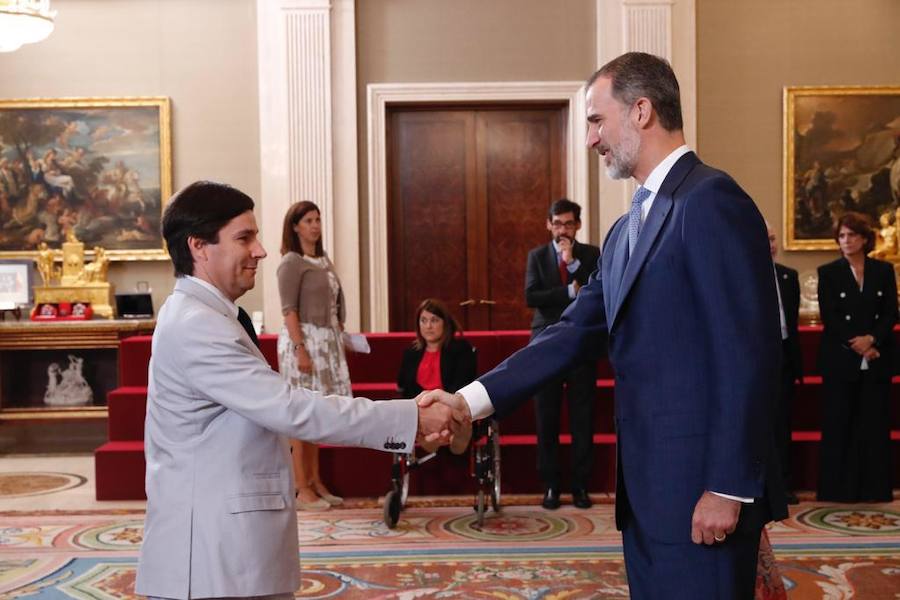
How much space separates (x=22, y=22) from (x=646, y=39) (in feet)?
17.7

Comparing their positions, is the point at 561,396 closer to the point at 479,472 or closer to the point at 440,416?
the point at 479,472

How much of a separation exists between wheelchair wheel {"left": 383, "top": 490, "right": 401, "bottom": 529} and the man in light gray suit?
3.32m

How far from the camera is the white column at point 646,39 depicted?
31.1 ft

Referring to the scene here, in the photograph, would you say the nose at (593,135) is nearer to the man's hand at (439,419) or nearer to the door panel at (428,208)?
the man's hand at (439,419)

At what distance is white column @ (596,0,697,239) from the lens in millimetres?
9492

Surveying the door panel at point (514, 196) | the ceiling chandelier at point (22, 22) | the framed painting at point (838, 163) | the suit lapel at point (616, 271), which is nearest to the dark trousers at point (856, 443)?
the framed painting at point (838, 163)

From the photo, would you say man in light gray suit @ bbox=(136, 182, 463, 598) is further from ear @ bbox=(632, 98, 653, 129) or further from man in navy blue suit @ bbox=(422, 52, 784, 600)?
ear @ bbox=(632, 98, 653, 129)

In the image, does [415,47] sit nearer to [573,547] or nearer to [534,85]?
[534,85]

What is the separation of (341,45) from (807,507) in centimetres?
587

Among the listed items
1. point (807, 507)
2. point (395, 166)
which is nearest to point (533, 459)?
point (807, 507)

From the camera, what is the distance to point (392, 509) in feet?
19.0

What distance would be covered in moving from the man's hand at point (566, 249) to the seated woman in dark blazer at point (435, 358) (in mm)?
826

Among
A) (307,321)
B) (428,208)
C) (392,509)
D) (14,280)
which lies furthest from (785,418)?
(14,280)

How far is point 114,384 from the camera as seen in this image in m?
9.21
